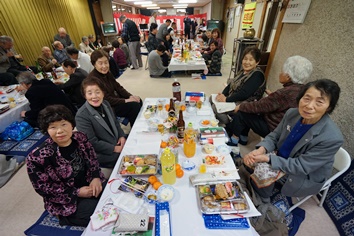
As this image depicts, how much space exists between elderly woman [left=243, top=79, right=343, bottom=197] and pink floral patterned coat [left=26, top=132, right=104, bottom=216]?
138 centimetres

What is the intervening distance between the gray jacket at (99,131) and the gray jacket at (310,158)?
144 centimetres

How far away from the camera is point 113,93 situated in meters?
2.46

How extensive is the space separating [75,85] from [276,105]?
2.97 meters

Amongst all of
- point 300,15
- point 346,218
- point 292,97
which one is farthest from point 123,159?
point 300,15

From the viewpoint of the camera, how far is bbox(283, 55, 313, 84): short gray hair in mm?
1712

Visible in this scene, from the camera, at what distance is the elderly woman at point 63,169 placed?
41.0 inches

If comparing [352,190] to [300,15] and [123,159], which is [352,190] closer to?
[123,159]

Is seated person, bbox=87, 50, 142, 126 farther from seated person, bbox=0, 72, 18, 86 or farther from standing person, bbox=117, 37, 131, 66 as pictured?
standing person, bbox=117, 37, 131, 66

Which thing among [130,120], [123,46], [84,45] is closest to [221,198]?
[130,120]

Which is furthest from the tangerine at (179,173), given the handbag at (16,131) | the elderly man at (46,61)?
the elderly man at (46,61)

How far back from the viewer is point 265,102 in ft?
6.27

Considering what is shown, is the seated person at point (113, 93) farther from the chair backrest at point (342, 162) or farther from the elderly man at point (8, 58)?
the elderly man at point (8, 58)

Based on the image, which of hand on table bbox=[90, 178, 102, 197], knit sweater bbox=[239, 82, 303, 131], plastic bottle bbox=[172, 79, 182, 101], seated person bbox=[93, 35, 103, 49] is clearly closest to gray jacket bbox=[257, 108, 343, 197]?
knit sweater bbox=[239, 82, 303, 131]

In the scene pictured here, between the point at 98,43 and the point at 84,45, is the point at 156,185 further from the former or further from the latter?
the point at 98,43
